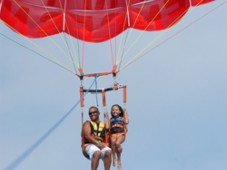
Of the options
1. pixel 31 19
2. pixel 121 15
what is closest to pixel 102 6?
pixel 121 15

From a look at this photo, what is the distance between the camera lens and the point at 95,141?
630 inches

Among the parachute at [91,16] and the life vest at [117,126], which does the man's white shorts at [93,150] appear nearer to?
the life vest at [117,126]

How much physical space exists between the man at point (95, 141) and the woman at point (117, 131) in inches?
8.7

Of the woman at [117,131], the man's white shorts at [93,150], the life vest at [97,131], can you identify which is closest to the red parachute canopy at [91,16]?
the woman at [117,131]

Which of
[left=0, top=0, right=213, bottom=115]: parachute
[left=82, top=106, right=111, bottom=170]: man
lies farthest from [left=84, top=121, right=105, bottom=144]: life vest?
[left=0, top=0, right=213, bottom=115]: parachute

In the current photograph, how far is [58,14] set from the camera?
2017 cm

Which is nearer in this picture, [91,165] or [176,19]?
[91,165]

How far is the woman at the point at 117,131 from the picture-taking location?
16375mm

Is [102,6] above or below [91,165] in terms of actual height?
above

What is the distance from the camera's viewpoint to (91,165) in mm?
15758

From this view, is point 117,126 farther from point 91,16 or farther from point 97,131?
point 91,16

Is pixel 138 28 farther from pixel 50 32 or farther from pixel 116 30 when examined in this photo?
pixel 50 32

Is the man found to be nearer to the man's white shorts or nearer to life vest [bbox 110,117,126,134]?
the man's white shorts

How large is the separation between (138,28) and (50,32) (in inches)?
93.7
